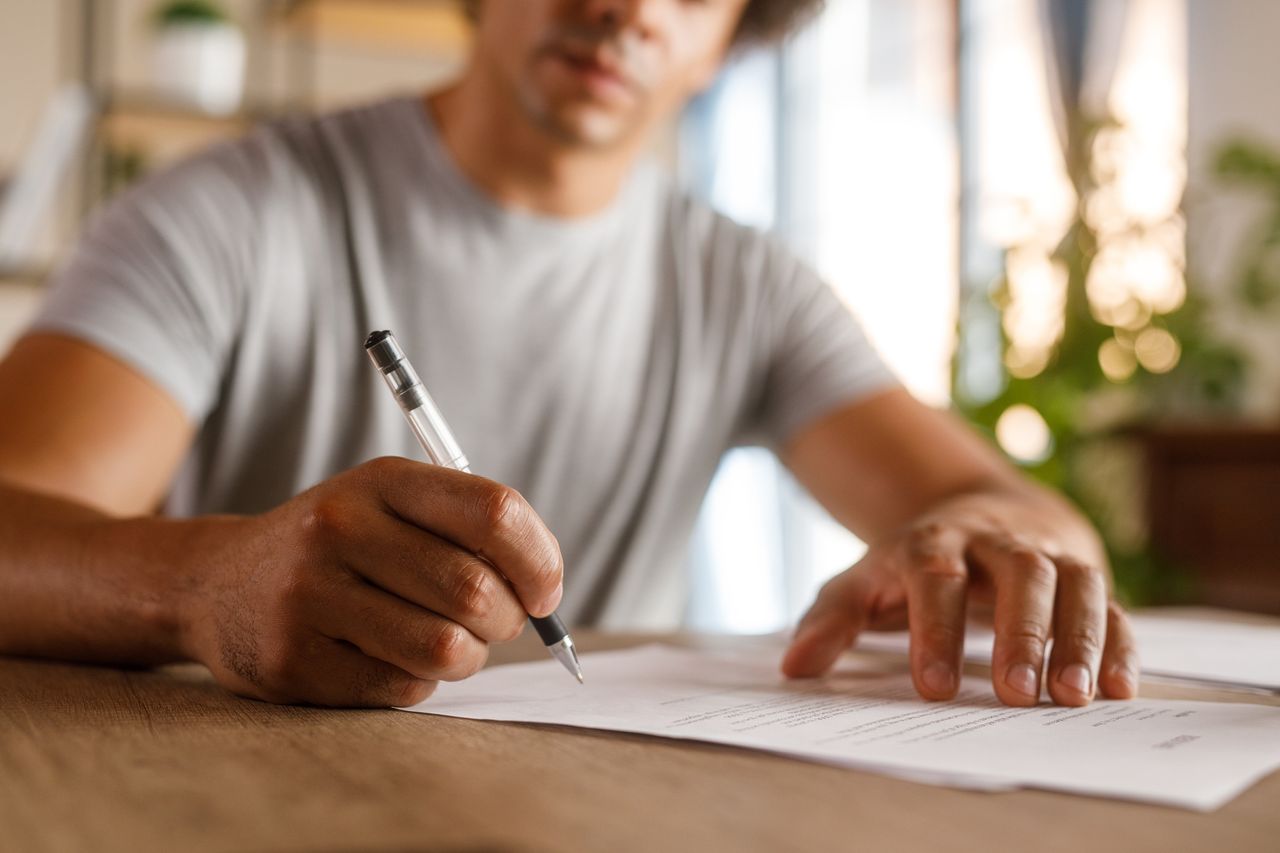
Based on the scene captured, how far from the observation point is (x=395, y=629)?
57 centimetres

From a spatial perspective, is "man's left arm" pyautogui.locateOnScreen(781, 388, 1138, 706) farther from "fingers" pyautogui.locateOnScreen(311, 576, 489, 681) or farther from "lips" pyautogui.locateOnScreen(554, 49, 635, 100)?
"lips" pyautogui.locateOnScreen(554, 49, 635, 100)

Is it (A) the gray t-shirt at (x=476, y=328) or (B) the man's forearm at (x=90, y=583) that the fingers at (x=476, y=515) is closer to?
(B) the man's forearm at (x=90, y=583)

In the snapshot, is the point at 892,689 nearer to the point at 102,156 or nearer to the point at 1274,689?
the point at 1274,689

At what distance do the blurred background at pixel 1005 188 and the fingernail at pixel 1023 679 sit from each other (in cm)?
150

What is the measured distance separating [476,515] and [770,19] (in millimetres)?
1477

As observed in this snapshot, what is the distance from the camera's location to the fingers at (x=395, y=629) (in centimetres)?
57

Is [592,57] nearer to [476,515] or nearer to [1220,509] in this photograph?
[476,515]

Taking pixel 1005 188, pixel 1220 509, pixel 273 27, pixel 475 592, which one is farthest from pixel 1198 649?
pixel 1005 188

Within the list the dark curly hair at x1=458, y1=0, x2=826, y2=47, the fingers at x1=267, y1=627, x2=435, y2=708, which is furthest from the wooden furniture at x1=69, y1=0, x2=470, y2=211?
the fingers at x1=267, y1=627, x2=435, y2=708

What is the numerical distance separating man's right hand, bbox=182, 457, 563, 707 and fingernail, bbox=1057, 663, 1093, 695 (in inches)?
10.8

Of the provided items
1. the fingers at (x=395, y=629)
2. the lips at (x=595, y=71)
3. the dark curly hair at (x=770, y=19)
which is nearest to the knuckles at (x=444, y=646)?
the fingers at (x=395, y=629)

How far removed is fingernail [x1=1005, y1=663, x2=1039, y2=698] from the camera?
0.64 metres

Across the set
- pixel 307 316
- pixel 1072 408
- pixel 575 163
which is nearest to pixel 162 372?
pixel 307 316

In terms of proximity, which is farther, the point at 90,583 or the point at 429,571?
the point at 90,583
